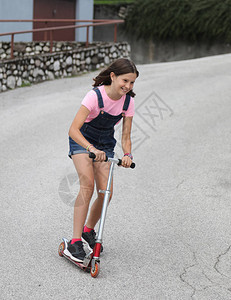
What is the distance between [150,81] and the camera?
41.8ft

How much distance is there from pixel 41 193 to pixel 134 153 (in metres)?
2.29

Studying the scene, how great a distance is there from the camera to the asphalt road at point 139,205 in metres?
3.74

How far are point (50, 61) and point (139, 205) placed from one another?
30.6 ft

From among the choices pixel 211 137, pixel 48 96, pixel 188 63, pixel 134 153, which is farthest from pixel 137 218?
pixel 188 63

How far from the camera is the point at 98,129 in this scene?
4020 millimetres

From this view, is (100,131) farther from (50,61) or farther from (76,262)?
(50,61)

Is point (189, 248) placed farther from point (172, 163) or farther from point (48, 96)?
point (48, 96)

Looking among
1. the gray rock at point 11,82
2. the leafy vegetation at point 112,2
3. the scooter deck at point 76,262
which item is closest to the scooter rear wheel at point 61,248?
the scooter deck at point 76,262

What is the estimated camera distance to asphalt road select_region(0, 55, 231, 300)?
3740mm

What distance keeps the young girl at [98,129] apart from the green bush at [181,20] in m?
18.3

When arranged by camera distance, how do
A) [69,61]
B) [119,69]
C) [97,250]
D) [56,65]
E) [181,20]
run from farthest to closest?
[181,20] < [69,61] < [56,65] < [119,69] < [97,250]

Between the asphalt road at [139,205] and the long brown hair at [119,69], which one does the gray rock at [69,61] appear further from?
the long brown hair at [119,69]

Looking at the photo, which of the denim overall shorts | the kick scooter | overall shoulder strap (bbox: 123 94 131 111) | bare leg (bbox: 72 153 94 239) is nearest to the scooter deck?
the kick scooter

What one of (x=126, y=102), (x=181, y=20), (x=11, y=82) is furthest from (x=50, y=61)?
(x=126, y=102)
